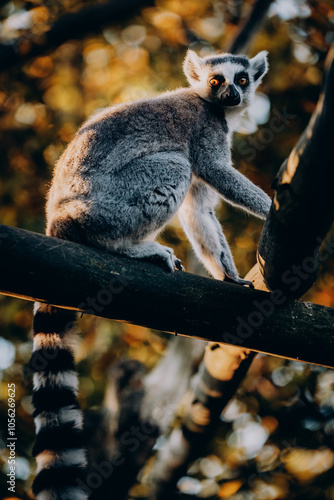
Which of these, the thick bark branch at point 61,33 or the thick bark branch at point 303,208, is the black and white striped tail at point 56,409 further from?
the thick bark branch at point 61,33

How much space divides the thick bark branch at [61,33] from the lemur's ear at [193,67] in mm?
1448

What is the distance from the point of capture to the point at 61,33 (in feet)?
22.4

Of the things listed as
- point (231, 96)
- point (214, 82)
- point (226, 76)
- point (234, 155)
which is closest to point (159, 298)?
point (231, 96)

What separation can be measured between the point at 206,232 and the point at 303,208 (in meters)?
2.24

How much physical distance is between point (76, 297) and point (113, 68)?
8.30 meters

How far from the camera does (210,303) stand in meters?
3.95

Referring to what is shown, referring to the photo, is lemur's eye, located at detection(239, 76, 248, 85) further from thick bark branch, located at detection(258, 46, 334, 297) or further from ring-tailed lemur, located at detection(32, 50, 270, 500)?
thick bark branch, located at detection(258, 46, 334, 297)

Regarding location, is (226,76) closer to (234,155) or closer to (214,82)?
(214,82)

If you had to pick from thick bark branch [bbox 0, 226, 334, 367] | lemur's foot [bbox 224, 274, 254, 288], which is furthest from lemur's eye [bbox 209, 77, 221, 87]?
thick bark branch [bbox 0, 226, 334, 367]

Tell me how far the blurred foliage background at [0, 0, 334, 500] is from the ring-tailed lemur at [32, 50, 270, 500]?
1833 mm

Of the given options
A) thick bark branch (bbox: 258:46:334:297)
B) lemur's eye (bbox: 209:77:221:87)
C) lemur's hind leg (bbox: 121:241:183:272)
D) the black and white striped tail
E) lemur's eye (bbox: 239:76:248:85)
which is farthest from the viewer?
lemur's eye (bbox: 239:76:248:85)

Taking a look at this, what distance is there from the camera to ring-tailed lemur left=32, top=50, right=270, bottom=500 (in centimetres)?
409

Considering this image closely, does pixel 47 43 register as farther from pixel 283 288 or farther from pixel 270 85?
pixel 283 288

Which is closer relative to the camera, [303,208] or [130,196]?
[303,208]
